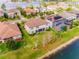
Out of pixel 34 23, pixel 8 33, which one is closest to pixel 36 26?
pixel 34 23

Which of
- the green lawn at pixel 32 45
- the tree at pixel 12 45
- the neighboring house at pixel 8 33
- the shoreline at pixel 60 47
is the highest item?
the neighboring house at pixel 8 33

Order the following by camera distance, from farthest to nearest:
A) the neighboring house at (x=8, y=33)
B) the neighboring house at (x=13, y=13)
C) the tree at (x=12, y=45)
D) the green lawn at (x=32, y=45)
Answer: the neighboring house at (x=13, y=13) → the neighboring house at (x=8, y=33) → the tree at (x=12, y=45) → the green lawn at (x=32, y=45)

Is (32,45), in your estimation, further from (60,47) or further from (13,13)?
(13,13)

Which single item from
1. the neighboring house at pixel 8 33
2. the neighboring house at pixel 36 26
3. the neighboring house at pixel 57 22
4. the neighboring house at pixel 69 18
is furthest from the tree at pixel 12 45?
the neighboring house at pixel 69 18

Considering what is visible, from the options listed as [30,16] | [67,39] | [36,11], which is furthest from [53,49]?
[36,11]

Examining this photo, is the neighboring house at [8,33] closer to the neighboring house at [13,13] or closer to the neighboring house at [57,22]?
the neighboring house at [57,22]

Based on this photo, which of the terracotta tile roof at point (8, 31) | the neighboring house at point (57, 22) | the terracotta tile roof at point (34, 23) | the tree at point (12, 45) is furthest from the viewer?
the neighboring house at point (57, 22)
